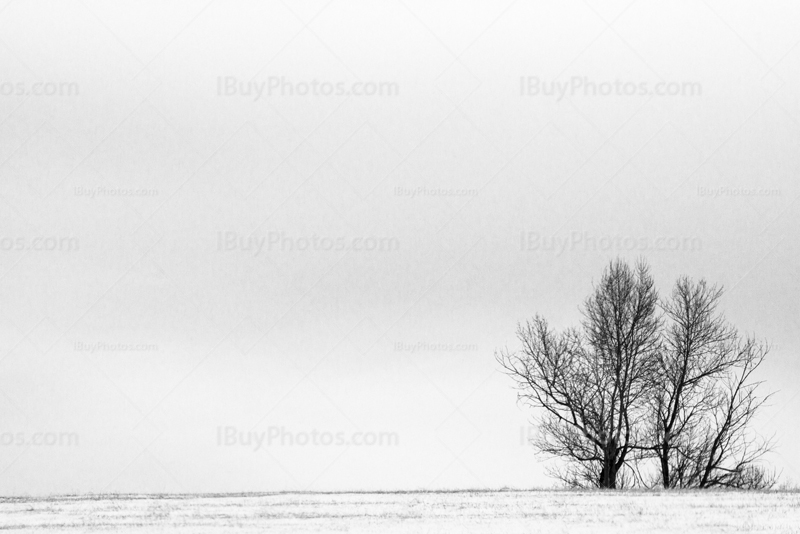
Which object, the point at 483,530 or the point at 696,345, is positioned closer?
the point at 483,530

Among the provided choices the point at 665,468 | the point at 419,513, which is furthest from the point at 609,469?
the point at 419,513

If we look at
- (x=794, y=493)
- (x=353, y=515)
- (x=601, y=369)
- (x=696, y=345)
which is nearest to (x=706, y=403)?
(x=696, y=345)

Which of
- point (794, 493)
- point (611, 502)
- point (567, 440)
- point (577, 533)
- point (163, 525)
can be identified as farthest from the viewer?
point (567, 440)

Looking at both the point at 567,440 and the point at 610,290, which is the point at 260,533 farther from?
the point at 610,290

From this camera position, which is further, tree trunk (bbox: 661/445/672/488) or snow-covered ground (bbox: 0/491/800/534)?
tree trunk (bbox: 661/445/672/488)

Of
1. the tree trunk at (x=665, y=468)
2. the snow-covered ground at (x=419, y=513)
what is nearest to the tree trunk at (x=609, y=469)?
the tree trunk at (x=665, y=468)

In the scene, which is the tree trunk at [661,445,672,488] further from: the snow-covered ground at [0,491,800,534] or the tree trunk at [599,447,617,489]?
the snow-covered ground at [0,491,800,534]

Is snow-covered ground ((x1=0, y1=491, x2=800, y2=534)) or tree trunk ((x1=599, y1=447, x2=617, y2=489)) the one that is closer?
snow-covered ground ((x1=0, y1=491, x2=800, y2=534))

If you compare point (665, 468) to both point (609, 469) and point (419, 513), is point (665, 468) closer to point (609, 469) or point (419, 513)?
point (609, 469)

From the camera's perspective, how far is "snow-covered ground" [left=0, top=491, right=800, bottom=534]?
2223 cm

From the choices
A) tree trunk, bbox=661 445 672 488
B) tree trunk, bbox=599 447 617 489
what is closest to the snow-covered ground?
tree trunk, bbox=599 447 617 489

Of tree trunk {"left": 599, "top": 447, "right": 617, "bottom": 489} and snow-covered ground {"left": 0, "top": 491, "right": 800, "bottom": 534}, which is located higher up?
tree trunk {"left": 599, "top": 447, "right": 617, "bottom": 489}

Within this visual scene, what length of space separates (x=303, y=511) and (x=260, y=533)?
4.52 m

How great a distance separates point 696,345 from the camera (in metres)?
A: 41.1
